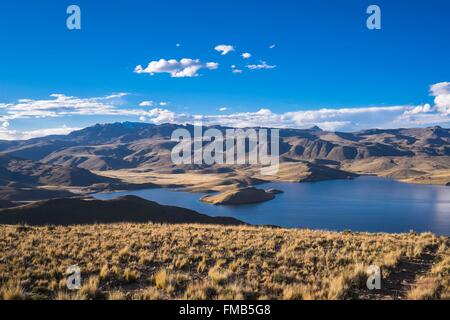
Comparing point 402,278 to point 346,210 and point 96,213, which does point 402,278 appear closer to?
point 96,213

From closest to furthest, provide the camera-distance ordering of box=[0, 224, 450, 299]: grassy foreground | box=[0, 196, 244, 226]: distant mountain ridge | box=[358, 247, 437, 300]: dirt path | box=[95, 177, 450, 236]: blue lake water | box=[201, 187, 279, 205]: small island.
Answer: box=[0, 224, 450, 299]: grassy foreground, box=[358, 247, 437, 300]: dirt path, box=[0, 196, 244, 226]: distant mountain ridge, box=[95, 177, 450, 236]: blue lake water, box=[201, 187, 279, 205]: small island

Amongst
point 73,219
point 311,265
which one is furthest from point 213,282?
point 73,219

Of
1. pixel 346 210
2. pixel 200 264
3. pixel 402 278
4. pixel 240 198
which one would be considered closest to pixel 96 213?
pixel 200 264

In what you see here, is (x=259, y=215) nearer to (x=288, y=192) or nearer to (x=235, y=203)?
(x=235, y=203)

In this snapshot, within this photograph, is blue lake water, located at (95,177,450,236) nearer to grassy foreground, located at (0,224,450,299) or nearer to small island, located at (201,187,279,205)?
small island, located at (201,187,279,205)

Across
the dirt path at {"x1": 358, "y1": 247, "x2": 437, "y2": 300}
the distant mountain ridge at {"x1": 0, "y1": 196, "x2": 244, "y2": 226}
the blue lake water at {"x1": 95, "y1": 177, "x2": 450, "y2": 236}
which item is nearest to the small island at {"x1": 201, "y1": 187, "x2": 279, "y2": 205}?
the blue lake water at {"x1": 95, "y1": 177, "x2": 450, "y2": 236}

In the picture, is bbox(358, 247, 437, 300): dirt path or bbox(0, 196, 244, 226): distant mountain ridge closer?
bbox(358, 247, 437, 300): dirt path
